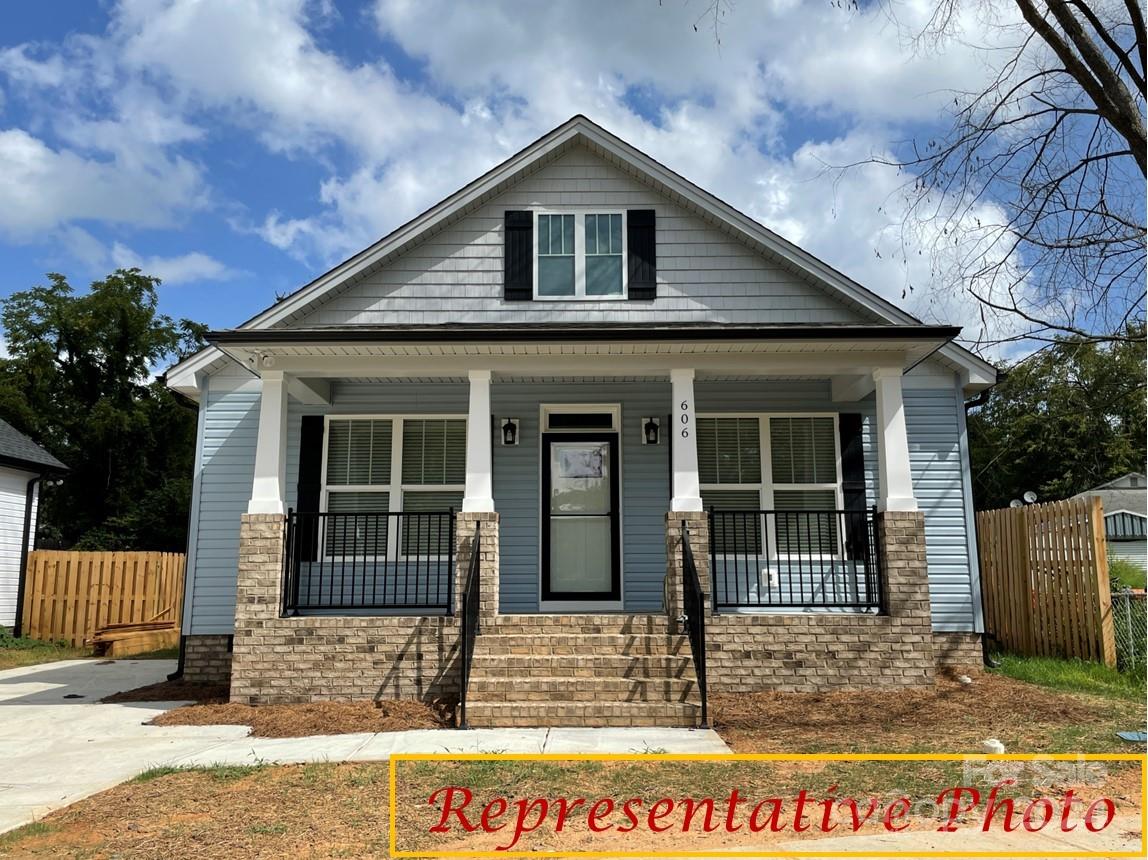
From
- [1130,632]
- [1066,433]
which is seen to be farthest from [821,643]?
[1066,433]

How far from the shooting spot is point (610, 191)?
1085cm

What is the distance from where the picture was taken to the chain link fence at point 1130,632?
8938 mm

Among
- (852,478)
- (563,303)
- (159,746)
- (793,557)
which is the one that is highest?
(563,303)

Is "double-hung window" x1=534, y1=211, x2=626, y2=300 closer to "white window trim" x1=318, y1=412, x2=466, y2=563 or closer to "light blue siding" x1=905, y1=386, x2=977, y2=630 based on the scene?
"white window trim" x1=318, y1=412, x2=466, y2=563

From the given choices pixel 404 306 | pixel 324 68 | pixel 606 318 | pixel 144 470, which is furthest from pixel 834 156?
pixel 144 470

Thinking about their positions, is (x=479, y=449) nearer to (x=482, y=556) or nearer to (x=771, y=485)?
(x=482, y=556)

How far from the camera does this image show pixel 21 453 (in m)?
17.1

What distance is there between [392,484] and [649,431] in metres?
3.20

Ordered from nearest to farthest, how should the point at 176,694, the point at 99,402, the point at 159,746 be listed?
1. the point at 159,746
2. the point at 176,694
3. the point at 99,402

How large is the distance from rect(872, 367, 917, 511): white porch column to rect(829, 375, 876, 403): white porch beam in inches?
14.6

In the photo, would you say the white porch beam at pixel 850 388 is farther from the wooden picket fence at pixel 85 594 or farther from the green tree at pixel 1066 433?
the green tree at pixel 1066 433

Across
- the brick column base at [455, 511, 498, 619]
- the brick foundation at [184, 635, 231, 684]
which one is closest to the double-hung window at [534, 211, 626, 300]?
the brick column base at [455, 511, 498, 619]

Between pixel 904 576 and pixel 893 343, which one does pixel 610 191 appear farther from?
pixel 904 576

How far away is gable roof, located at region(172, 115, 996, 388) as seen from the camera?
10.2m
